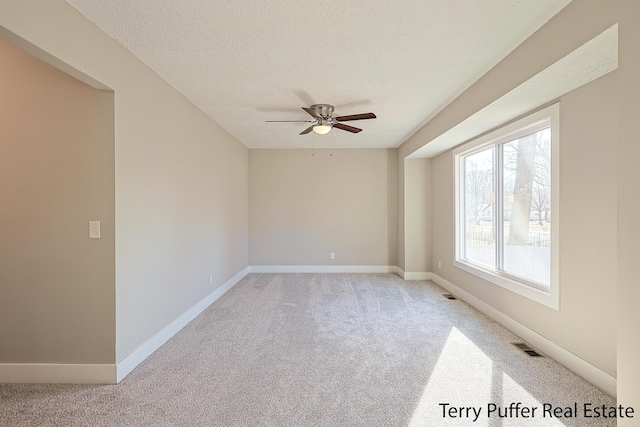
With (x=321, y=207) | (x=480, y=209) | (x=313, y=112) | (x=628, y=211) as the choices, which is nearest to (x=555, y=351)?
(x=628, y=211)

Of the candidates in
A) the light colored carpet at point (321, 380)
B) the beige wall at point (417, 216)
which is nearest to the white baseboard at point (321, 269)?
the beige wall at point (417, 216)

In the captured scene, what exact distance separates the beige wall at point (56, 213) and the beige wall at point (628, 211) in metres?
3.05

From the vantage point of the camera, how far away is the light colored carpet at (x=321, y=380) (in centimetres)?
190

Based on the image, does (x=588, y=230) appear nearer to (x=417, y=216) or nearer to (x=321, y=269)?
(x=417, y=216)

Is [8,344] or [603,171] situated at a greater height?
[603,171]

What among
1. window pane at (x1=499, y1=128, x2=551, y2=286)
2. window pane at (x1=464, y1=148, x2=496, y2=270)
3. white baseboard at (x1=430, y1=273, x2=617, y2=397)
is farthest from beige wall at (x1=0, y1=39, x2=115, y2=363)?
window pane at (x1=464, y1=148, x2=496, y2=270)

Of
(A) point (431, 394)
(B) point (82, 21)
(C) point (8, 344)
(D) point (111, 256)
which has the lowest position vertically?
(A) point (431, 394)

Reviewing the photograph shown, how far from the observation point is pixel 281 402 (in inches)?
80.2

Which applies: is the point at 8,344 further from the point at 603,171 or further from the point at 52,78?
the point at 603,171

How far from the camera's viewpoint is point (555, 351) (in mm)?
2566

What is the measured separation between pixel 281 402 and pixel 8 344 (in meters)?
2.10

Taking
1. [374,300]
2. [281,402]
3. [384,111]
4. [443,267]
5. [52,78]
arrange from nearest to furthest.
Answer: [281,402] < [52,78] < [384,111] < [374,300] < [443,267]

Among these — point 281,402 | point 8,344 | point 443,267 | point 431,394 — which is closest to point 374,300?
point 443,267

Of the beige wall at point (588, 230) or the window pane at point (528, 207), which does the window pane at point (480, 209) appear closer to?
the window pane at point (528, 207)
